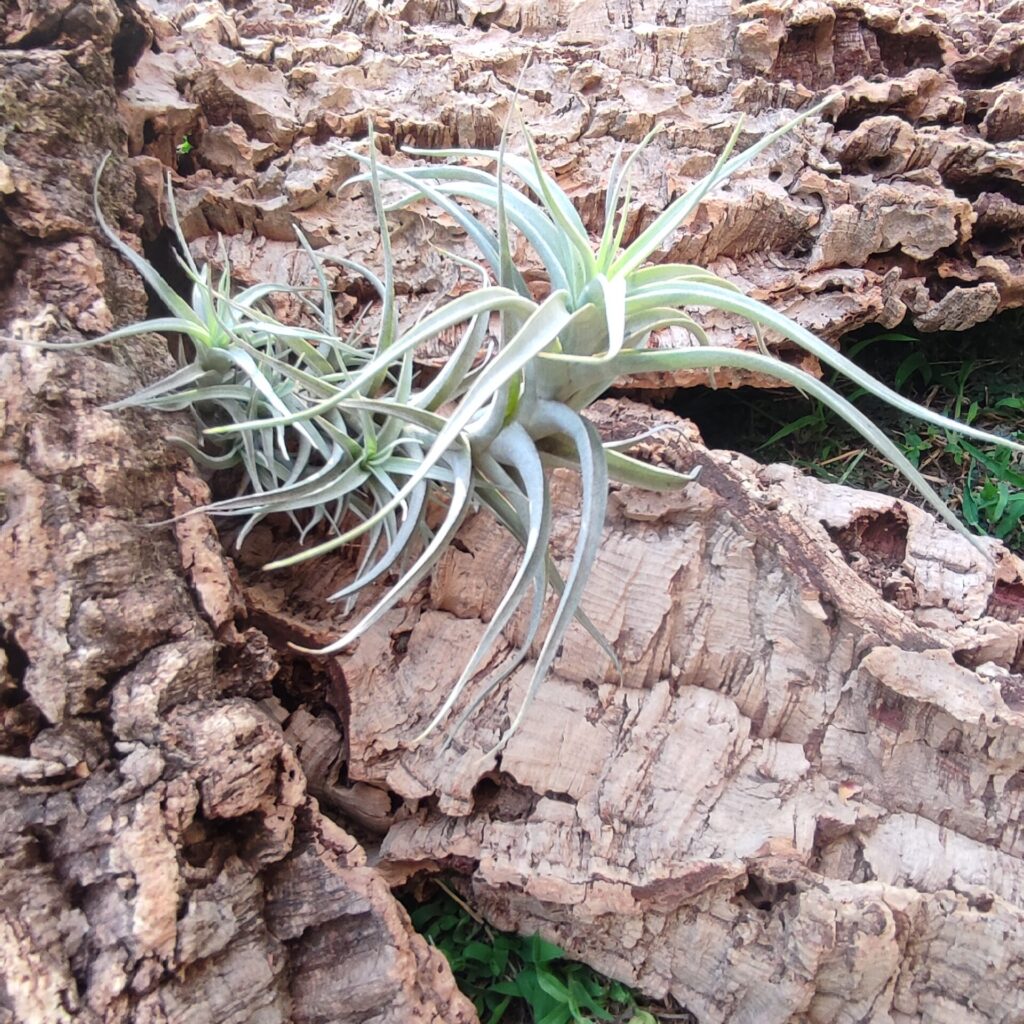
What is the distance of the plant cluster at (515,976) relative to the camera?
1.16m

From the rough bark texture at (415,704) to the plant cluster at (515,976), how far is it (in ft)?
0.23

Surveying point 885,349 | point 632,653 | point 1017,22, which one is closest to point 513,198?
point 632,653

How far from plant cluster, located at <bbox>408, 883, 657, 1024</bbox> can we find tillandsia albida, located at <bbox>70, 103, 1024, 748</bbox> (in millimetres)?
408

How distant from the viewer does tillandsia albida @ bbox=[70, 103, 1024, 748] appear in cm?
72

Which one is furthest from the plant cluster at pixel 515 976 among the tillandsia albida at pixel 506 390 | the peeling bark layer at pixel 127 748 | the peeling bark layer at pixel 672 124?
the peeling bark layer at pixel 672 124

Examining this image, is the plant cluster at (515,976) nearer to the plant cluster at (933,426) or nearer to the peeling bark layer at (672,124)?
the peeling bark layer at (672,124)

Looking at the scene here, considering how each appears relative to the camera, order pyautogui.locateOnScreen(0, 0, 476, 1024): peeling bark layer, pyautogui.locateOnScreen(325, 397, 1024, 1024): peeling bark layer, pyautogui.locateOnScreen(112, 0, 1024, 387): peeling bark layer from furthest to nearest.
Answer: pyautogui.locateOnScreen(112, 0, 1024, 387): peeling bark layer
pyautogui.locateOnScreen(325, 397, 1024, 1024): peeling bark layer
pyautogui.locateOnScreen(0, 0, 476, 1024): peeling bark layer

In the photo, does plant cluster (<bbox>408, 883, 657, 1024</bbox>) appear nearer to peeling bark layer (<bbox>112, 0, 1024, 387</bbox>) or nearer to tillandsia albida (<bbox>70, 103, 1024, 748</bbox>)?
tillandsia albida (<bbox>70, 103, 1024, 748</bbox>)

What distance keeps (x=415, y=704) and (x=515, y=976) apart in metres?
0.48

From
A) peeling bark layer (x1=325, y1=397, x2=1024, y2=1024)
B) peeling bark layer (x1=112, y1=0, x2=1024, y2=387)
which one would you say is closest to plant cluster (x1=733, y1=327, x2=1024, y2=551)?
peeling bark layer (x1=112, y1=0, x2=1024, y2=387)

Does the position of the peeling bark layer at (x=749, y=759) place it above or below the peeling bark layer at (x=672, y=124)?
below

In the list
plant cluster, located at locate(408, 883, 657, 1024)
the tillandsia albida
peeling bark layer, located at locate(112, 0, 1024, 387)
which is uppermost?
peeling bark layer, located at locate(112, 0, 1024, 387)

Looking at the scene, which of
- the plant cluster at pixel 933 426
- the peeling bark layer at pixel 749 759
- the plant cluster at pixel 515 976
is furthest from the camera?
the plant cluster at pixel 933 426

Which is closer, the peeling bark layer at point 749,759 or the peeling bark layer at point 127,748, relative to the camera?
the peeling bark layer at point 127,748
